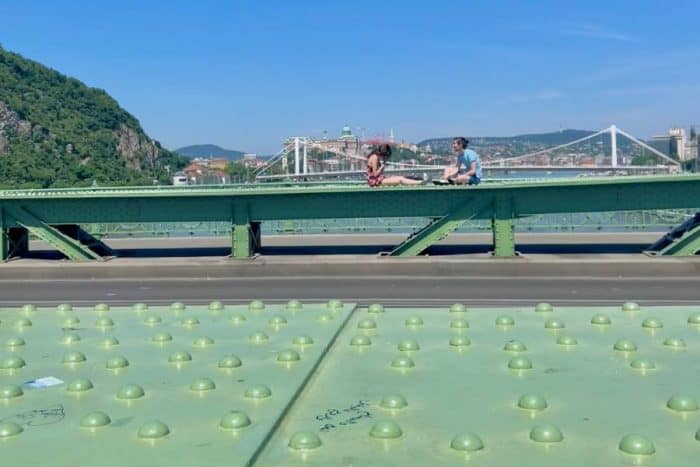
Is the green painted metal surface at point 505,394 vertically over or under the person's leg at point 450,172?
under

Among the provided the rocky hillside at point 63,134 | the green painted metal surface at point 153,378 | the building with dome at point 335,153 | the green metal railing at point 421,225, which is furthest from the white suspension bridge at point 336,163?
the green painted metal surface at point 153,378

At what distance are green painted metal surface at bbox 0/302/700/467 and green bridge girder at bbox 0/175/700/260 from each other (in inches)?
510

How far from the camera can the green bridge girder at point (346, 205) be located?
17.2m

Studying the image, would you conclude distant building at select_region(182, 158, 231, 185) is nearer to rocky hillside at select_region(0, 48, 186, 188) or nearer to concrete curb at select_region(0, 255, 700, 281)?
rocky hillside at select_region(0, 48, 186, 188)

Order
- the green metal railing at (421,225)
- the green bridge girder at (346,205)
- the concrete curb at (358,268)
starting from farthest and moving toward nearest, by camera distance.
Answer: the green metal railing at (421,225)
the green bridge girder at (346,205)
the concrete curb at (358,268)

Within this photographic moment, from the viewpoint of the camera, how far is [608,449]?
92.3 inches

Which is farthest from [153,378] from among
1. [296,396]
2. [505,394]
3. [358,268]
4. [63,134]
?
[63,134]

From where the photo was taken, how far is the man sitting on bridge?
17.5 metres

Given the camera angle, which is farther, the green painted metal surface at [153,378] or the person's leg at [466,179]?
the person's leg at [466,179]

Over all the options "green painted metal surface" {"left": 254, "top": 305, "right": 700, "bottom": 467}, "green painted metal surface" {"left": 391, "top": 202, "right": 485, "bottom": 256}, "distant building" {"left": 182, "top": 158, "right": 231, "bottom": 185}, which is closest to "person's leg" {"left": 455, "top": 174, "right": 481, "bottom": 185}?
"green painted metal surface" {"left": 391, "top": 202, "right": 485, "bottom": 256}

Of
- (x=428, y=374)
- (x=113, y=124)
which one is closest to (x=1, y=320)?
(x=428, y=374)

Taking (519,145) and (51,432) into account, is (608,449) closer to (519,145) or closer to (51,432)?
(51,432)

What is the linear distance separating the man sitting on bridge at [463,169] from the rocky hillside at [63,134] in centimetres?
10438

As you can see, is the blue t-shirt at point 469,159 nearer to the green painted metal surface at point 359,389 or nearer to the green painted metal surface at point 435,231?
the green painted metal surface at point 435,231
